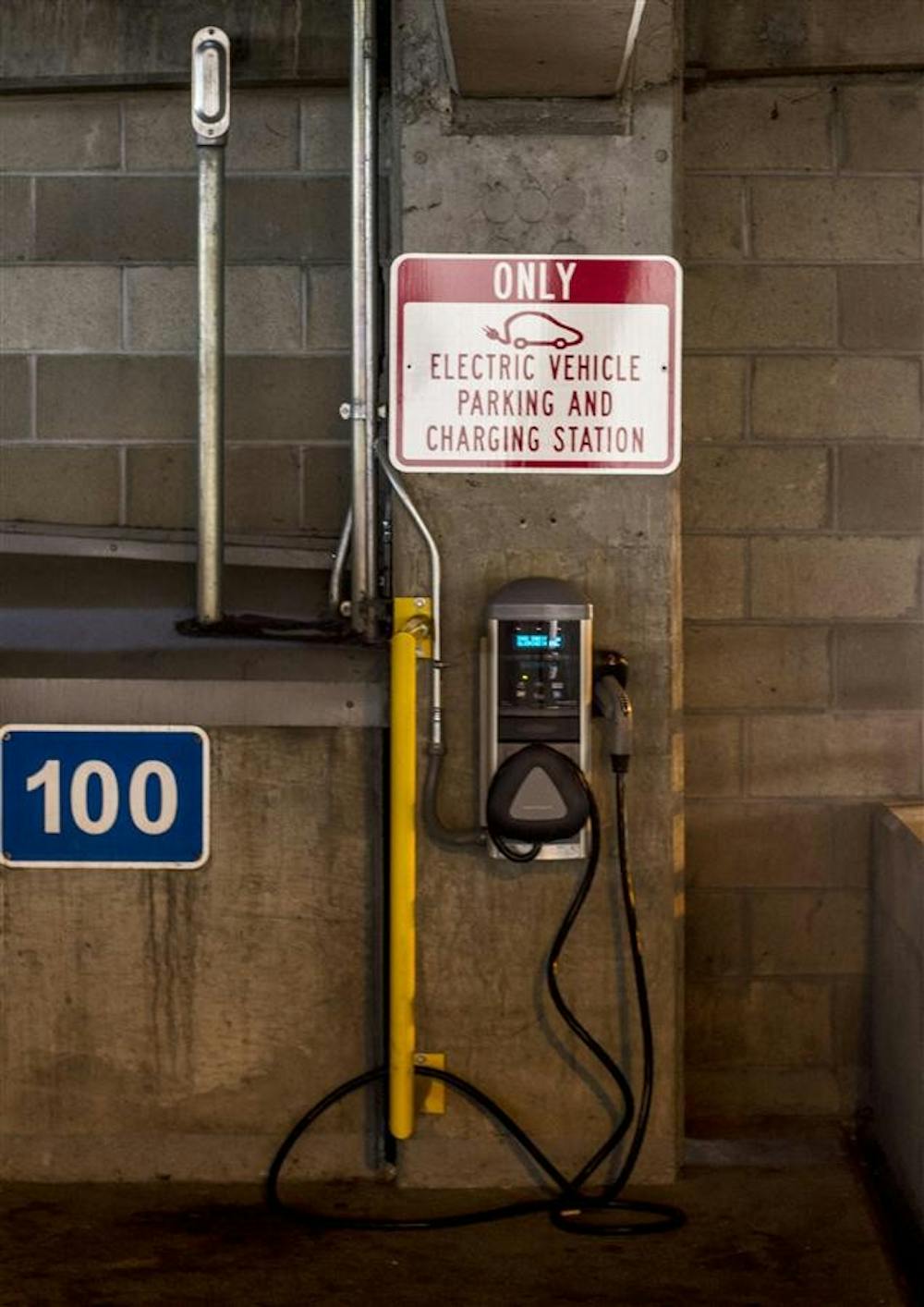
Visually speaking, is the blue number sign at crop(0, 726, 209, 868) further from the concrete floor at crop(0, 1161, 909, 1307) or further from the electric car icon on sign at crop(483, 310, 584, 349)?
the electric car icon on sign at crop(483, 310, 584, 349)

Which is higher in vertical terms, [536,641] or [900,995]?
[536,641]

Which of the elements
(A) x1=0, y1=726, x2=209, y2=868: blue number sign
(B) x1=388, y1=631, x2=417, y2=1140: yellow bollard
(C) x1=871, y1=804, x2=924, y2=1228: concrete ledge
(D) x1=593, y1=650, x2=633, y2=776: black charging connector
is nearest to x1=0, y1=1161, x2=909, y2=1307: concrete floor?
(C) x1=871, y1=804, x2=924, y2=1228: concrete ledge

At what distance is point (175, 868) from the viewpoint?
4.08 meters

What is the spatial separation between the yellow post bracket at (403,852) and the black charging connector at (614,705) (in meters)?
0.39

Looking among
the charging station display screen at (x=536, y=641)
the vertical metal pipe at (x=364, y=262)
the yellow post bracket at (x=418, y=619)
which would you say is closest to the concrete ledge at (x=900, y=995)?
the charging station display screen at (x=536, y=641)

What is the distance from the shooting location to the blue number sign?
405 centimetres

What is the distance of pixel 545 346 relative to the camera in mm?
3961

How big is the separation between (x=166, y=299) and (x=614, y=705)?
157cm

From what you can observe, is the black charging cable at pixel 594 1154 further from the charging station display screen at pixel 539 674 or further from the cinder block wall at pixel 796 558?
the cinder block wall at pixel 796 558

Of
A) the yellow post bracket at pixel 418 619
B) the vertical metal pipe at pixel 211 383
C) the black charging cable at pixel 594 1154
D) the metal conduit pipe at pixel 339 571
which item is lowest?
the black charging cable at pixel 594 1154

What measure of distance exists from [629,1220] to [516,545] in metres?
1.51

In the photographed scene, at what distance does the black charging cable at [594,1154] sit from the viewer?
390 cm

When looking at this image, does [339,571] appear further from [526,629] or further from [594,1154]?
[594,1154]

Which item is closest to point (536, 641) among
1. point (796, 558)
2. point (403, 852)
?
point (403, 852)
